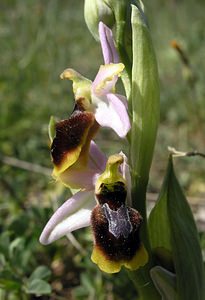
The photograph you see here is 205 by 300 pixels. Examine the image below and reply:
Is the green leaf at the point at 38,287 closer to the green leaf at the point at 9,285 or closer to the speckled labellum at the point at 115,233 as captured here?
the green leaf at the point at 9,285

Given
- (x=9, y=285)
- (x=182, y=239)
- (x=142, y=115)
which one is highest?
(x=142, y=115)

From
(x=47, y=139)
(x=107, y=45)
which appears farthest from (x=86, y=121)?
(x=47, y=139)

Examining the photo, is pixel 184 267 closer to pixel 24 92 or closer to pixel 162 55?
pixel 24 92

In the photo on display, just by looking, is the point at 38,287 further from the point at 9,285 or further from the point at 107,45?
the point at 107,45

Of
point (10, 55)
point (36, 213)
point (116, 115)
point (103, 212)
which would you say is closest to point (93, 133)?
point (116, 115)

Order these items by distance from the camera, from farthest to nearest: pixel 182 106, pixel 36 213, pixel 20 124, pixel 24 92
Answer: pixel 182 106, pixel 24 92, pixel 20 124, pixel 36 213

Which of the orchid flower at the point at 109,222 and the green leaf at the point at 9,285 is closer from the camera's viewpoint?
the orchid flower at the point at 109,222

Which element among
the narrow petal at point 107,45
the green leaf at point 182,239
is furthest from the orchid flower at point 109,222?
the narrow petal at point 107,45
